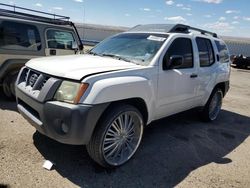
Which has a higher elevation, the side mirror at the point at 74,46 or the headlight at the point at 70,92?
the side mirror at the point at 74,46

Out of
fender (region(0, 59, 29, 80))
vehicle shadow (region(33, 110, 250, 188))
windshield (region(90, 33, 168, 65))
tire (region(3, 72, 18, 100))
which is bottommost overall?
vehicle shadow (region(33, 110, 250, 188))

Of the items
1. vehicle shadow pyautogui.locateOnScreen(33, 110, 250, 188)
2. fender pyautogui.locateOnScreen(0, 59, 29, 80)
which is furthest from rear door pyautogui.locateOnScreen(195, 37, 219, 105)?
fender pyautogui.locateOnScreen(0, 59, 29, 80)

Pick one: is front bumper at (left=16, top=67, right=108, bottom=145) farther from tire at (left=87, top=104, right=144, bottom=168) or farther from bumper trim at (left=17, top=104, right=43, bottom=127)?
tire at (left=87, top=104, right=144, bottom=168)

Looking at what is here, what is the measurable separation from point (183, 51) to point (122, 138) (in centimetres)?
196

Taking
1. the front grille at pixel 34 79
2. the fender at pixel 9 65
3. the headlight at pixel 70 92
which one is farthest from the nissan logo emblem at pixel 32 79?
the fender at pixel 9 65

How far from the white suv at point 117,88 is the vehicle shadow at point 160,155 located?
0.72ft

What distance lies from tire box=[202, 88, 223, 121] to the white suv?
0.51m

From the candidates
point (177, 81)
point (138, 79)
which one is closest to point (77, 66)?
point (138, 79)

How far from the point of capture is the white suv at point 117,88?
3.07 metres

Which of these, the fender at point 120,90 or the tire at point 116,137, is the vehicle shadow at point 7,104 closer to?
the tire at point 116,137

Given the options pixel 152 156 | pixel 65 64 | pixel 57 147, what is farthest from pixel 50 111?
pixel 152 156

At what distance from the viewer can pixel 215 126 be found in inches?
235

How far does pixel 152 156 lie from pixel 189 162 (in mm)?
553

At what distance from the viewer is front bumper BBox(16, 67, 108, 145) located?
296 cm
